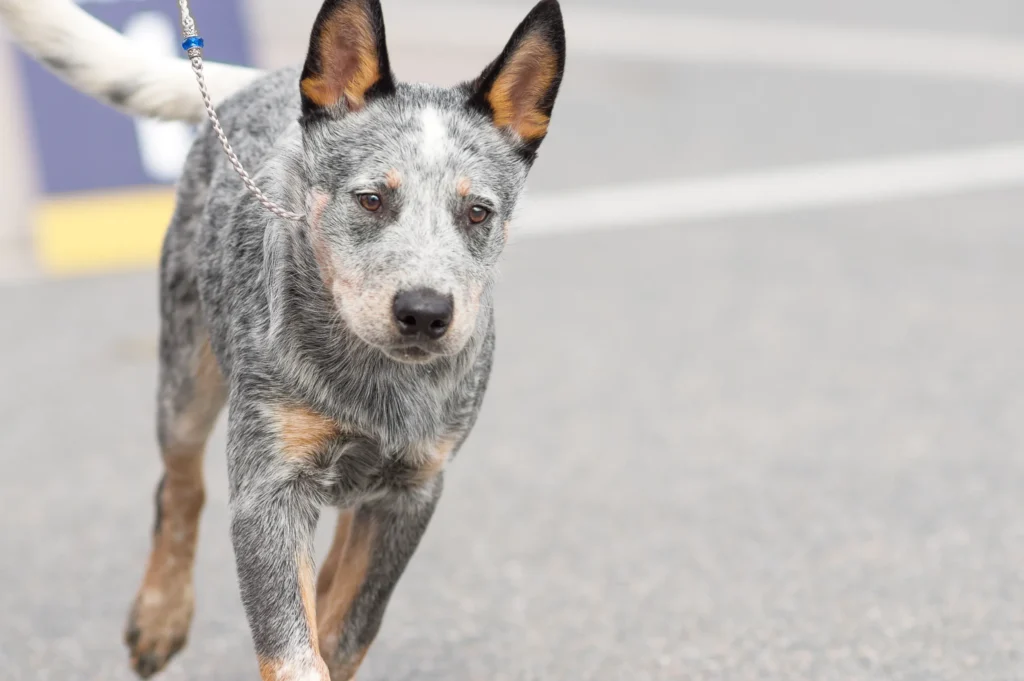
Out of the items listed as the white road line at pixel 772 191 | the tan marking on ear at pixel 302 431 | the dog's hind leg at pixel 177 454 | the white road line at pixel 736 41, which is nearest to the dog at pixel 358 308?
the tan marking on ear at pixel 302 431

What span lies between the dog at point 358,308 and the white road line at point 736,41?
11320 mm

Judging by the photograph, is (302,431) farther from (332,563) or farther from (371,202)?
(332,563)

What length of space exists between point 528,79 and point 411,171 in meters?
0.39

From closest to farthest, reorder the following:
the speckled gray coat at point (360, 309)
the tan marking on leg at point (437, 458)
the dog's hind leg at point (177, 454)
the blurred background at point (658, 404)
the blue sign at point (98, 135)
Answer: the speckled gray coat at point (360, 309) < the tan marking on leg at point (437, 458) < the dog's hind leg at point (177, 454) < the blurred background at point (658, 404) < the blue sign at point (98, 135)

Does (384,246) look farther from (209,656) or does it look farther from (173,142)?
(173,142)

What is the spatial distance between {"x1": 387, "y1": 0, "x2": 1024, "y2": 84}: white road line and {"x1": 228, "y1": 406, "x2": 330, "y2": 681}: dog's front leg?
38.1ft

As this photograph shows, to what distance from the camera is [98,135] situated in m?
9.54

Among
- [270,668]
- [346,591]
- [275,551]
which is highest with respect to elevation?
[275,551]

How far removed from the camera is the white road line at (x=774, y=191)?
10.9 m

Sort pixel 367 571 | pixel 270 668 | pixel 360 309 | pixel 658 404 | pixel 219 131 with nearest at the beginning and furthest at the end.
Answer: pixel 360 309
pixel 270 668
pixel 219 131
pixel 367 571
pixel 658 404

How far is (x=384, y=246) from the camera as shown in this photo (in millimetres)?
3332

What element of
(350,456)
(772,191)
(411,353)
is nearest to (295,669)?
(350,456)

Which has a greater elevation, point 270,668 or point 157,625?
point 270,668

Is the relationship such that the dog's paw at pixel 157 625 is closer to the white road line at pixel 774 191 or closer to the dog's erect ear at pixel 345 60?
the dog's erect ear at pixel 345 60
